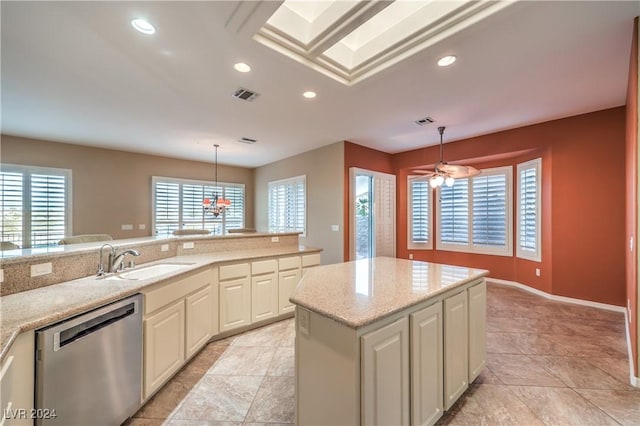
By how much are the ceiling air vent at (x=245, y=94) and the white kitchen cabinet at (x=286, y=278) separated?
1.98 metres

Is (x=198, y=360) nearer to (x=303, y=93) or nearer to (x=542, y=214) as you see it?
(x=303, y=93)

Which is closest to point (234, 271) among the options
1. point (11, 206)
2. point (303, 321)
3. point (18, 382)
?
point (303, 321)

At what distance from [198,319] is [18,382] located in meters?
1.39

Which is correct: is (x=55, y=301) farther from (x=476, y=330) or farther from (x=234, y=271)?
(x=476, y=330)

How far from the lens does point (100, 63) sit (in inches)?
96.2

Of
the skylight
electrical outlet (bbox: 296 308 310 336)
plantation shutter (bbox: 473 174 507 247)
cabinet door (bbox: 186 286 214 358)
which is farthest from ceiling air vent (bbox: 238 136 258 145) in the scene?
plantation shutter (bbox: 473 174 507 247)

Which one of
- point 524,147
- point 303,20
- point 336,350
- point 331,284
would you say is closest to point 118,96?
point 303,20

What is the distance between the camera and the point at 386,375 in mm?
1357

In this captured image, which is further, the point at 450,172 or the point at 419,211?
the point at 419,211

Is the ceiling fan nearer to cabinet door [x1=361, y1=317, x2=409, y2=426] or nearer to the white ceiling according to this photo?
the white ceiling

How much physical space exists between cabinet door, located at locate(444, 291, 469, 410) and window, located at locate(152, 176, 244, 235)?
20.5 ft

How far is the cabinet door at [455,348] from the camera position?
1.76 meters

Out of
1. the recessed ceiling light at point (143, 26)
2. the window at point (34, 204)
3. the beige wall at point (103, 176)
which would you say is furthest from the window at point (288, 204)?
the window at point (34, 204)

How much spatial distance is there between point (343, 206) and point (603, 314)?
3867 millimetres
